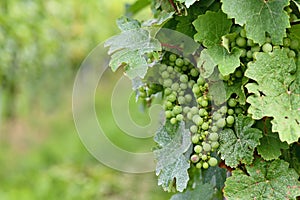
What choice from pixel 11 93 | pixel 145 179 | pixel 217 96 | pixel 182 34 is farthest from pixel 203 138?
pixel 11 93

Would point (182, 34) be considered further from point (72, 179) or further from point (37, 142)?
point (37, 142)

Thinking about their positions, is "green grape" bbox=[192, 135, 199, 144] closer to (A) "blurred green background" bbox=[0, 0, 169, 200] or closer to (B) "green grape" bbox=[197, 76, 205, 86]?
(B) "green grape" bbox=[197, 76, 205, 86]

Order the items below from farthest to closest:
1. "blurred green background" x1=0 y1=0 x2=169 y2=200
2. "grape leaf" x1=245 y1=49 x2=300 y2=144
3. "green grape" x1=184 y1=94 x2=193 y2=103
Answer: "blurred green background" x1=0 y1=0 x2=169 y2=200
"green grape" x1=184 y1=94 x2=193 y2=103
"grape leaf" x1=245 y1=49 x2=300 y2=144

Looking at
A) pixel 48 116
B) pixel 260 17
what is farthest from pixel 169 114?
pixel 48 116

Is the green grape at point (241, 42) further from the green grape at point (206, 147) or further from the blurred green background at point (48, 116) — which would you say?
the blurred green background at point (48, 116)

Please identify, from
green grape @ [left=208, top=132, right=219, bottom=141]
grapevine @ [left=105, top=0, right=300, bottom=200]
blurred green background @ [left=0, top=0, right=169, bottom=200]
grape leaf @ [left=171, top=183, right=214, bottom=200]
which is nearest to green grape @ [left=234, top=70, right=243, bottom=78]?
grapevine @ [left=105, top=0, right=300, bottom=200]

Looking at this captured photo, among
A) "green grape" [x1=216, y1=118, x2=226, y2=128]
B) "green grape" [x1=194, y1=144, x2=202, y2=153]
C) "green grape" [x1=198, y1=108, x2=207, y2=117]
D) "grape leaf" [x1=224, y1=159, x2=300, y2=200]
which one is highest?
"green grape" [x1=198, y1=108, x2=207, y2=117]

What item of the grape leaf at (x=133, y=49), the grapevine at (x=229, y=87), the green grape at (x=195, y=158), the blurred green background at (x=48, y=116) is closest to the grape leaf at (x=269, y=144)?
the grapevine at (x=229, y=87)
